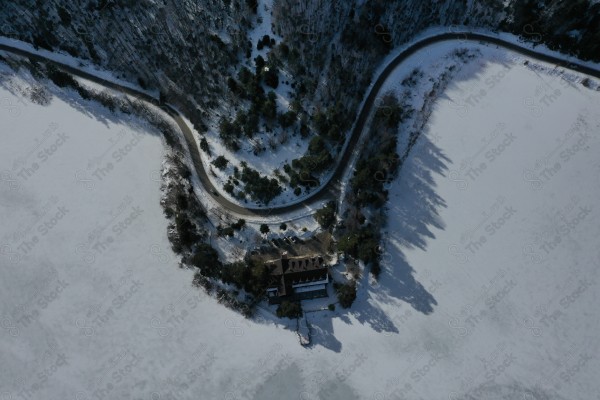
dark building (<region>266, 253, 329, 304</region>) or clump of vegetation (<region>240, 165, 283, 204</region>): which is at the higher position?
clump of vegetation (<region>240, 165, 283, 204</region>)

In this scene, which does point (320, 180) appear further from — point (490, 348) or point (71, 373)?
point (71, 373)

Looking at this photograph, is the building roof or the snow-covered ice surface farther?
the building roof

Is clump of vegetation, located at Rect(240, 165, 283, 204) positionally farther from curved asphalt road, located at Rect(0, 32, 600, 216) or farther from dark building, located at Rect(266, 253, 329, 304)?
dark building, located at Rect(266, 253, 329, 304)

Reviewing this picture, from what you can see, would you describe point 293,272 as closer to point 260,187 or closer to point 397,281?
point 260,187

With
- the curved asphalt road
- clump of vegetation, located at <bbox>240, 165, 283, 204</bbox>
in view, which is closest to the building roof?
the curved asphalt road

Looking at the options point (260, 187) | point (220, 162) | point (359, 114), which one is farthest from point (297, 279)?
point (359, 114)

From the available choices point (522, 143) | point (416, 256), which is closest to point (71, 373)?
point (416, 256)
